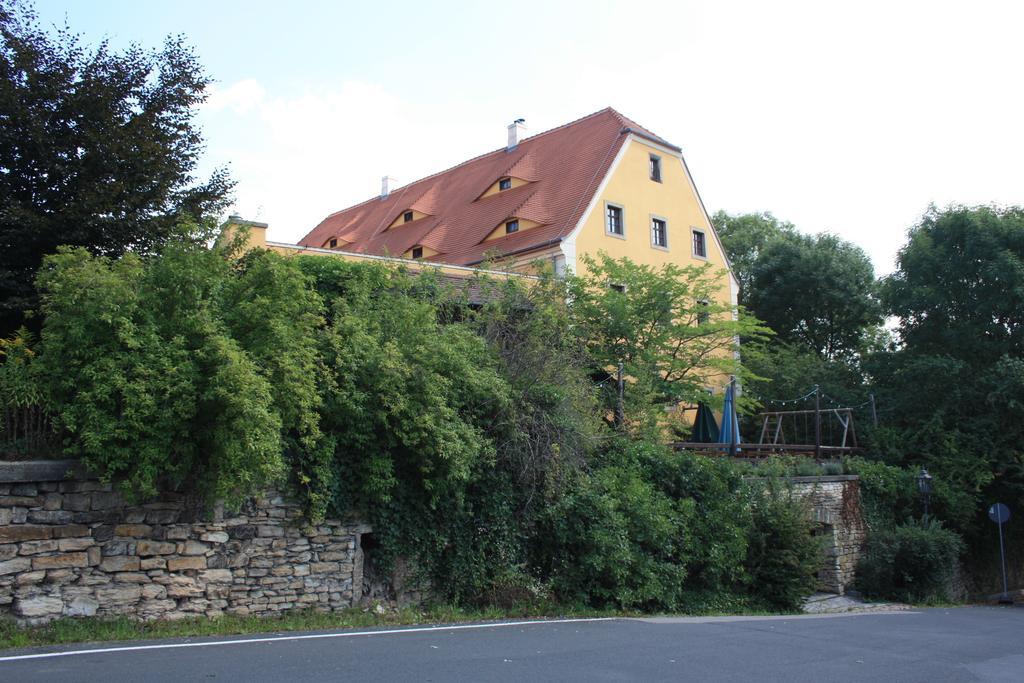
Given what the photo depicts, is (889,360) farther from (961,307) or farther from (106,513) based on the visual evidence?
(106,513)

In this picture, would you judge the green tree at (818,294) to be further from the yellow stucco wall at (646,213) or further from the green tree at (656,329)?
the green tree at (656,329)

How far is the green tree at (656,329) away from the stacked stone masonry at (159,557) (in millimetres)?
10468

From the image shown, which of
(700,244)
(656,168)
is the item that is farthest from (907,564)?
(656,168)

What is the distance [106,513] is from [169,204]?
285 inches

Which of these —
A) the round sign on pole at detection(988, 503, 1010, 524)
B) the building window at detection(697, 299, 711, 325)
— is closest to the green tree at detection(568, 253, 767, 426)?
the building window at detection(697, 299, 711, 325)

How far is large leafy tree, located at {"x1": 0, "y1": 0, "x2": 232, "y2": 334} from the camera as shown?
47.2 feet

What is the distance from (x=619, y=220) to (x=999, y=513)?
1417 cm

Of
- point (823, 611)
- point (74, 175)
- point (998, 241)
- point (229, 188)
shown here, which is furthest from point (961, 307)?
point (74, 175)

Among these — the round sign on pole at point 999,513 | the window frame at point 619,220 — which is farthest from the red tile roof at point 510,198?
the round sign on pole at point 999,513

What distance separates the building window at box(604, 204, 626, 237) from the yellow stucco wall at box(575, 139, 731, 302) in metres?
0.14

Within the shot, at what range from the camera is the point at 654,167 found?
3148 cm

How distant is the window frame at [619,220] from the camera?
29.0 m

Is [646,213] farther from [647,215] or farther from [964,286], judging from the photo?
[964,286]

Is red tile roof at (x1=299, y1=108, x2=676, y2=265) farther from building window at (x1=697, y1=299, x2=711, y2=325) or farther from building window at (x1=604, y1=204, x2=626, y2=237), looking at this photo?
building window at (x1=697, y1=299, x2=711, y2=325)
